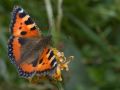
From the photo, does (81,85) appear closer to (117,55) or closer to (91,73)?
(91,73)

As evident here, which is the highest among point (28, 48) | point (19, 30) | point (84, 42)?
point (19, 30)

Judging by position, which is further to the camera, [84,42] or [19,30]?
[84,42]

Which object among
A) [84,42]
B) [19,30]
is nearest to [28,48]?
[19,30]

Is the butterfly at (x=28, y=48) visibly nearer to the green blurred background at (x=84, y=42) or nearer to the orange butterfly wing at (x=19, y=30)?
the orange butterfly wing at (x=19, y=30)

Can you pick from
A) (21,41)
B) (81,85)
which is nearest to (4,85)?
(81,85)

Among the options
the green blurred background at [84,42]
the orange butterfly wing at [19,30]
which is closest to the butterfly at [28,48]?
the orange butterfly wing at [19,30]

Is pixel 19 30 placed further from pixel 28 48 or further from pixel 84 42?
pixel 84 42
